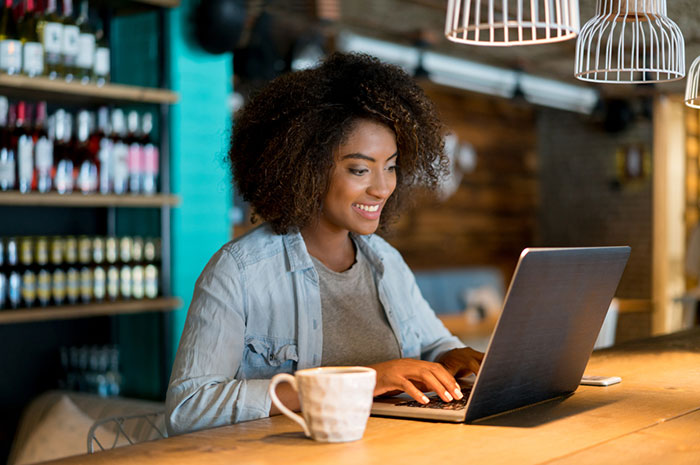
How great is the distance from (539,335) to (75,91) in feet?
7.69

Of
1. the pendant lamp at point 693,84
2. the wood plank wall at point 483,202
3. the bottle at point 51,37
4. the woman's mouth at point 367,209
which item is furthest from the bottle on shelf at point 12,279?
the wood plank wall at point 483,202

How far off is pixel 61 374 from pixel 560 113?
6.34 m

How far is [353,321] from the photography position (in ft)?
5.75

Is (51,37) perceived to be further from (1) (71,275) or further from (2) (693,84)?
(2) (693,84)

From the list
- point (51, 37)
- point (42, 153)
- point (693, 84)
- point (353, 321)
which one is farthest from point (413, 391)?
point (51, 37)

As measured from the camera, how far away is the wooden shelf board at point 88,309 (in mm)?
2920

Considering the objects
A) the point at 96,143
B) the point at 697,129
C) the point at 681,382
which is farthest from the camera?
the point at 697,129

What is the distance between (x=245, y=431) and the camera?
1.19 metres

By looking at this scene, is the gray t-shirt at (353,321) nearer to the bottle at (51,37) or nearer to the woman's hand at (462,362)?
the woman's hand at (462,362)

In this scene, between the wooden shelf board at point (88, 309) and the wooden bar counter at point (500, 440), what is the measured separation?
1930mm

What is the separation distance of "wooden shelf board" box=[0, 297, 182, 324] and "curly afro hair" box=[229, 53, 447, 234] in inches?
55.3

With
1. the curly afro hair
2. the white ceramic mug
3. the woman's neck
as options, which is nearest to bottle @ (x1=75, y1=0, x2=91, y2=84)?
the curly afro hair

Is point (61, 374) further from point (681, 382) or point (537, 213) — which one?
point (537, 213)

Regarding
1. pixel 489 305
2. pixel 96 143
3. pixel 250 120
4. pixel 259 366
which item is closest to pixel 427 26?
pixel 489 305
